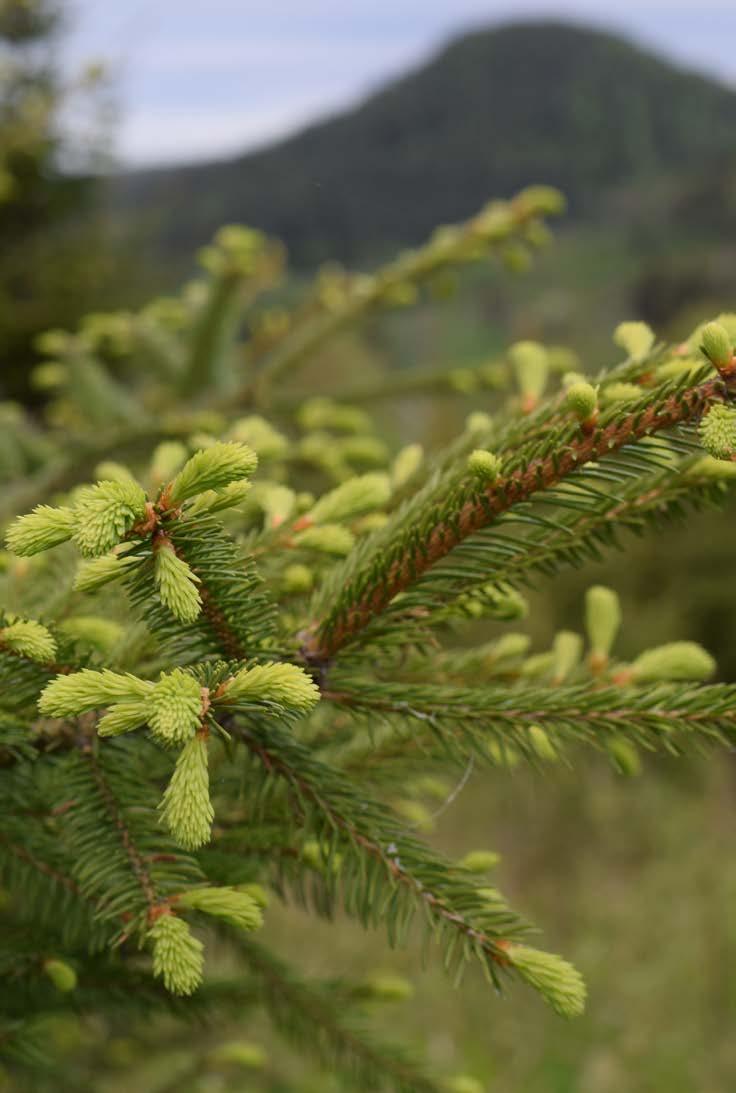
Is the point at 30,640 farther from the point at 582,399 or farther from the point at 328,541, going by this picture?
the point at 582,399

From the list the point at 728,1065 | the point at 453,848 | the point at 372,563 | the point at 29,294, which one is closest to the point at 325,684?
the point at 372,563

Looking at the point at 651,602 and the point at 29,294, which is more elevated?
the point at 651,602

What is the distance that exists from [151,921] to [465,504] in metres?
0.40

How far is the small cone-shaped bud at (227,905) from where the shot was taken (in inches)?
24.3

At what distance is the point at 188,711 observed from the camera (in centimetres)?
53

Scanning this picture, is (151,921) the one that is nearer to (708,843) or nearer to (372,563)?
(372,563)

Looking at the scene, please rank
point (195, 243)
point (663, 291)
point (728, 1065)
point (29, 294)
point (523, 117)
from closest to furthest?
point (728, 1065), point (29, 294), point (663, 291), point (195, 243), point (523, 117)

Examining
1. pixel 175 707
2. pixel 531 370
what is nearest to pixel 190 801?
pixel 175 707

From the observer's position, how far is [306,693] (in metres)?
0.56

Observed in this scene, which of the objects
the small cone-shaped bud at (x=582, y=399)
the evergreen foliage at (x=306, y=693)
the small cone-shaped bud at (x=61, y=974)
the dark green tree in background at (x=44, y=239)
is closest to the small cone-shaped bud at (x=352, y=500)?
the evergreen foliage at (x=306, y=693)

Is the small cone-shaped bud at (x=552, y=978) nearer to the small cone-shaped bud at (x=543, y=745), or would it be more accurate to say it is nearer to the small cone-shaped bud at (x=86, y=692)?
the small cone-shaped bud at (x=543, y=745)

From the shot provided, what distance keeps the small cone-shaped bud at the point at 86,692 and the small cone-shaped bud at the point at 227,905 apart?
0.17m

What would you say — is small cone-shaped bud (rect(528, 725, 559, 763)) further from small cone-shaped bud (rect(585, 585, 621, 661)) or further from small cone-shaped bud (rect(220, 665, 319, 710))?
small cone-shaped bud (rect(220, 665, 319, 710))

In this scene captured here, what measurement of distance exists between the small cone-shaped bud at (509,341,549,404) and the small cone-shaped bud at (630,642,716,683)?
322 millimetres
